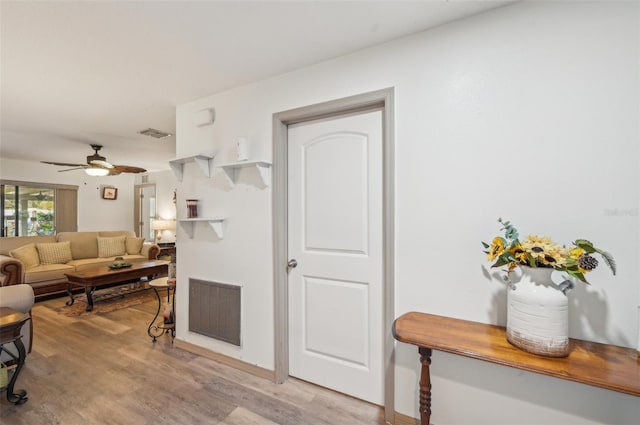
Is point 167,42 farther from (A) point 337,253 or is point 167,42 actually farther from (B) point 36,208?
(B) point 36,208

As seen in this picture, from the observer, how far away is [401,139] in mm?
1818

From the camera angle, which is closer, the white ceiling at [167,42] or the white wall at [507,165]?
the white wall at [507,165]

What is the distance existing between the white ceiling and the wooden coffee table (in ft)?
7.54

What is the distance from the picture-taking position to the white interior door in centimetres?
197

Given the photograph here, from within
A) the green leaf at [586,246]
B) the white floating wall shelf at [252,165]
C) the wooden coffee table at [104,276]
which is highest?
the white floating wall shelf at [252,165]

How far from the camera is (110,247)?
5.83 m

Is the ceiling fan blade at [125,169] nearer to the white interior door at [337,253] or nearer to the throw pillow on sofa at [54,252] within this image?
the throw pillow on sofa at [54,252]

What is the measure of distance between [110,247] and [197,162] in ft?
15.2

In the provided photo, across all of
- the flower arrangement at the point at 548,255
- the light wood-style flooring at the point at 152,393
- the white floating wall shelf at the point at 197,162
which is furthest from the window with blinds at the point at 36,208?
the flower arrangement at the point at 548,255

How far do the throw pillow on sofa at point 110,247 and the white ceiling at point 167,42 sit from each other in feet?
10.9

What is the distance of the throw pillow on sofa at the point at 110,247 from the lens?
577 centimetres

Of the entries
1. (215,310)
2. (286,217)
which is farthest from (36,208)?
(286,217)

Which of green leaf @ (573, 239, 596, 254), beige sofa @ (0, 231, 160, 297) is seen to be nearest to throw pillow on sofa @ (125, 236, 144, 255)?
beige sofa @ (0, 231, 160, 297)

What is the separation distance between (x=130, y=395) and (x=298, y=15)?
8.99 feet
